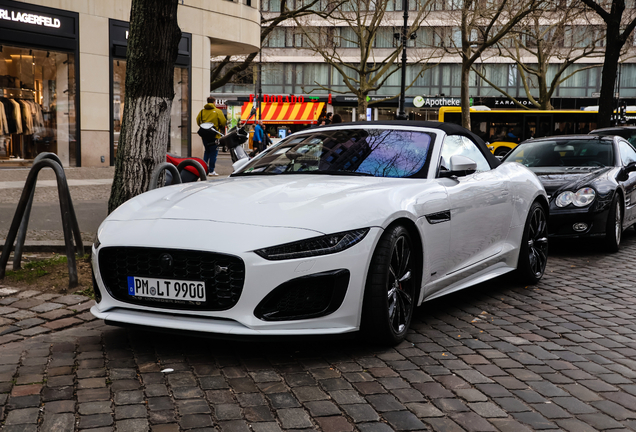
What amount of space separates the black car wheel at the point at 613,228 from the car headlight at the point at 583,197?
278 mm

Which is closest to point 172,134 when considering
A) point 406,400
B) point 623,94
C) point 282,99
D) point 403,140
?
point 403,140

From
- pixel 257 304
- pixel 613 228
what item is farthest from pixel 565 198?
pixel 257 304

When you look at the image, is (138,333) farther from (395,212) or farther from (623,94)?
(623,94)

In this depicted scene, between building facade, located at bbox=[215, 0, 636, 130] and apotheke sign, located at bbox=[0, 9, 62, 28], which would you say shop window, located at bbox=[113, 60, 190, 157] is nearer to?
apotheke sign, located at bbox=[0, 9, 62, 28]

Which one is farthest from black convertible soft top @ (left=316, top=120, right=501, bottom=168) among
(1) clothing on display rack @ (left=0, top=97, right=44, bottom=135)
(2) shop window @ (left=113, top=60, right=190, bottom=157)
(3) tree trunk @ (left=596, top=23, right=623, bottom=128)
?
(2) shop window @ (left=113, top=60, right=190, bottom=157)

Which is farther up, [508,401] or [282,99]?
[282,99]

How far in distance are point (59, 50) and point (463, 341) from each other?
17474mm

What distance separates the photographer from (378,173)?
15.9 feet

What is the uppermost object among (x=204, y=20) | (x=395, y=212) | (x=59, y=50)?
(x=204, y=20)

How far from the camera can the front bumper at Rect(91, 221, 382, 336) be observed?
3.66 meters

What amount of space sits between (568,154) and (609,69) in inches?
404

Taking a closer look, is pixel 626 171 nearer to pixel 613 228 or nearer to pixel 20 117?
pixel 613 228

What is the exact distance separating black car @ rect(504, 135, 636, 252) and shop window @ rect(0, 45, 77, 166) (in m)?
13.8

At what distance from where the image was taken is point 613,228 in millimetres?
8234
